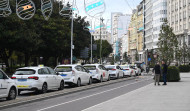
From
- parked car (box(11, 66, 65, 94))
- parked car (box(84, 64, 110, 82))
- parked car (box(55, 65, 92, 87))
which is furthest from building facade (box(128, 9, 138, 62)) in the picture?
parked car (box(11, 66, 65, 94))

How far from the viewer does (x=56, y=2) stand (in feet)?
198

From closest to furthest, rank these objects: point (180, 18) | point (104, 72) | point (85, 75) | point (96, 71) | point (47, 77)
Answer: point (47, 77)
point (85, 75)
point (96, 71)
point (104, 72)
point (180, 18)

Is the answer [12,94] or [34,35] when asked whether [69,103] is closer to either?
[12,94]

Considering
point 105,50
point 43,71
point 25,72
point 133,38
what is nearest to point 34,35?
point 43,71

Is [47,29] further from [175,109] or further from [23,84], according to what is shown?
[175,109]

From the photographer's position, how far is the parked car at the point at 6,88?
15.5m

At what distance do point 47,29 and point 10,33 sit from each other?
1177 centimetres

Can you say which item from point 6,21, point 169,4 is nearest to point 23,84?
point 6,21

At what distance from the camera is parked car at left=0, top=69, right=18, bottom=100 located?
15500 millimetres

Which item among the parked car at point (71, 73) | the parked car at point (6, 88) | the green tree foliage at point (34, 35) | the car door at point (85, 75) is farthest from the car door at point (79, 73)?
the green tree foliage at point (34, 35)

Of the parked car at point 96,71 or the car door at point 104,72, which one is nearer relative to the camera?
the parked car at point 96,71

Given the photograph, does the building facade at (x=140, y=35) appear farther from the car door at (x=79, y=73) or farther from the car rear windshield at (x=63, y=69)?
the car rear windshield at (x=63, y=69)

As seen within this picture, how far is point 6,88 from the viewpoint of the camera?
15820 millimetres

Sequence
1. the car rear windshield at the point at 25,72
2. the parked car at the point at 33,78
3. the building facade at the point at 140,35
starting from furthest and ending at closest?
the building facade at the point at 140,35, the car rear windshield at the point at 25,72, the parked car at the point at 33,78
